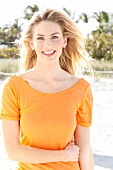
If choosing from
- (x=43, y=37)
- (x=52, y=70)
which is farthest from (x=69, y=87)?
(x=43, y=37)

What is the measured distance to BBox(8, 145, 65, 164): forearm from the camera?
1.73 meters

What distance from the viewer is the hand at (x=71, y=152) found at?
177 centimetres

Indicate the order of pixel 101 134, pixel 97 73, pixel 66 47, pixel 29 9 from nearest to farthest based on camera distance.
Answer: pixel 66 47
pixel 101 134
pixel 97 73
pixel 29 9

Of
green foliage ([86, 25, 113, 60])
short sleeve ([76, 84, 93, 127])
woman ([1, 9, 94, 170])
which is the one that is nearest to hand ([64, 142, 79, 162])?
woman ([1, 9, 94, 170])

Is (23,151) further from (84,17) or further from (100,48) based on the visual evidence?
(84,17)

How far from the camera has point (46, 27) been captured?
182 centimetres

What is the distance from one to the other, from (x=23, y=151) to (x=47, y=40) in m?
0.48

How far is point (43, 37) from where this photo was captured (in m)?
1.81

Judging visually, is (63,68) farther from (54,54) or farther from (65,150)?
(65,150)

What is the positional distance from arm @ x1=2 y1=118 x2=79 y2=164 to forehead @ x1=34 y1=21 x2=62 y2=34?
0.41 metres

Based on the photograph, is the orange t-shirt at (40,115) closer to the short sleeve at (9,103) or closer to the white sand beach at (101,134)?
the short sleeve at (9,103)

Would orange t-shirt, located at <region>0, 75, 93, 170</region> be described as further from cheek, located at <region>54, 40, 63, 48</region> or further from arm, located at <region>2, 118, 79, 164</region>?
cheek, located at <region>54, 40, 63, 48</region>

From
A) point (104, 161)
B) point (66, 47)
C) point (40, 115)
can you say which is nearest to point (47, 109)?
point (40, 115)

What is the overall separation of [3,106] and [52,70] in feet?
0.94
